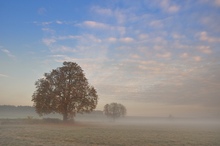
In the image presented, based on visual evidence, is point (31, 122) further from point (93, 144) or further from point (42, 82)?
point (93, 144)

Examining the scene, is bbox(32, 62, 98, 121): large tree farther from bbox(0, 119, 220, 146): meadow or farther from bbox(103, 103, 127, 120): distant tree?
bbox(103, 103, 127, 120): distant tree

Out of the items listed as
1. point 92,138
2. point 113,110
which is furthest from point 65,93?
point 113,110

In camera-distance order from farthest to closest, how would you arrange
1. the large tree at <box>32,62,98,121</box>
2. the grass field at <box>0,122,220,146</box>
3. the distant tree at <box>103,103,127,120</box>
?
1. the distant tree at <box>103,103,127,120</box>
2. the large tree at <box>32,62,98,121</box>
3. the grass field at <box>0,122,220,146</box>

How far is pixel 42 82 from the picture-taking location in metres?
66.8

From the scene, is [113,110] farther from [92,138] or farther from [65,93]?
[92,138]

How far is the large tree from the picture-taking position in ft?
215

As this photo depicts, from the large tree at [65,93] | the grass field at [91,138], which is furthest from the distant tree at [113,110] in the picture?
→ the grass field at [91,138]

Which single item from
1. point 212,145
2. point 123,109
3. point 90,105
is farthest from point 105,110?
point 212,145

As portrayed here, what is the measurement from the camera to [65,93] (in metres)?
66.8

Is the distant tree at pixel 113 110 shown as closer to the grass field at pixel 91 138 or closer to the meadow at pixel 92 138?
the meadow at pixel 92 138

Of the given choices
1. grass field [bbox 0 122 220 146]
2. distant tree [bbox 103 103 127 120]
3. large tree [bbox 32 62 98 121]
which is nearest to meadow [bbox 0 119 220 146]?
grass field [bbox 0 122 220 146]

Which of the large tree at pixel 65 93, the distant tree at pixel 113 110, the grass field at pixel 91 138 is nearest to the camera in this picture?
the grass field at pixel 91 138

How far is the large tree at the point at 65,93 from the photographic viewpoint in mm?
65500

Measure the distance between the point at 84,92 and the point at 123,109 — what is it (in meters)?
69.9
